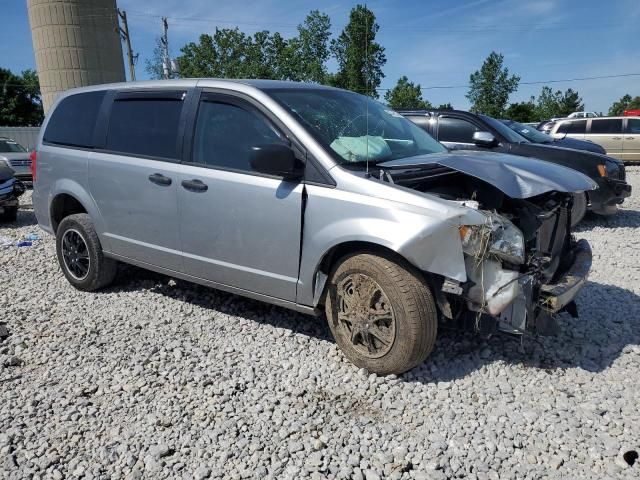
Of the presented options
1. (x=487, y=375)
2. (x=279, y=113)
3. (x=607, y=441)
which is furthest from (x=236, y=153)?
(x=607, y=441)

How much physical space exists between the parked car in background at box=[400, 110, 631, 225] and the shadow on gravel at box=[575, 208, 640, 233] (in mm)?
362

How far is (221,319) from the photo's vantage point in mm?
4293

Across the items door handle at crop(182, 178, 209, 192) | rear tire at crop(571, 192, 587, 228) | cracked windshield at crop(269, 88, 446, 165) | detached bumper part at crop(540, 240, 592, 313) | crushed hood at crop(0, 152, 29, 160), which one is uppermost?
cracked windshield at crop(269, 88, 446, 165)

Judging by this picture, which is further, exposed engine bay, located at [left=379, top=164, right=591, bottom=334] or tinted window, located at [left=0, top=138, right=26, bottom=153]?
tinted window, located at [left=0, top=138, right=26, bottom=153]

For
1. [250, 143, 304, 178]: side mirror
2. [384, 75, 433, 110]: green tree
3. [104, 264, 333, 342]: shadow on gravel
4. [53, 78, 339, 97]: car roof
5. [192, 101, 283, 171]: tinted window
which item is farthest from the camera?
[384, 75, 433, 110]: green tree

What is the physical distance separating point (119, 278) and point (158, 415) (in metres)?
2.60

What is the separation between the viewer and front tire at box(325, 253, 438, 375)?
303 centimetres

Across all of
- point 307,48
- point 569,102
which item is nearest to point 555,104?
point 569,102

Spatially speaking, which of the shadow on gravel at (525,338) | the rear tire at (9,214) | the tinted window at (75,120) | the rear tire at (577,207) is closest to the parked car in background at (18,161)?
the rear tire at (9,214)

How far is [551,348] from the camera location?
145 inches

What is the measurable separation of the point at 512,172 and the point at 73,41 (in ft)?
95.3

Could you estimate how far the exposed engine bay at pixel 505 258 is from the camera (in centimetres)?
297

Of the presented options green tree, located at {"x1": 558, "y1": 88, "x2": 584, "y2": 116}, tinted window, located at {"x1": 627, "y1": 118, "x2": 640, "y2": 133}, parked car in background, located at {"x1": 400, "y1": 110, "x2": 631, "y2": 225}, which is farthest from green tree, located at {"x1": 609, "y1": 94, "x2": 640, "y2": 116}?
parked car in background, located at {"x1": 400, "y1": 110, "x2": 631, "y2": 225}

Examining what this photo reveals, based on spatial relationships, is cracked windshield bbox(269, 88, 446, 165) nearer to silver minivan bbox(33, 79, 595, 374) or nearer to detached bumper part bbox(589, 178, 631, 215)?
silver minivan bbox(33, 79, 595, 374)
